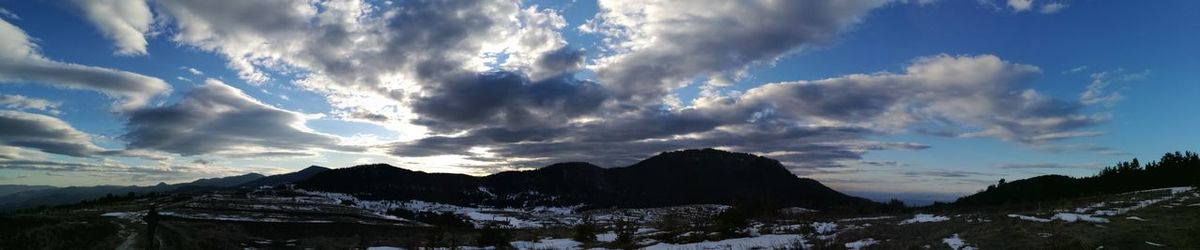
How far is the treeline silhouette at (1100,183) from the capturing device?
54500 mm

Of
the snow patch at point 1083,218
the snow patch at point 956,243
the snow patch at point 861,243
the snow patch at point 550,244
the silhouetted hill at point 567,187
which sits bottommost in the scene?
the snow patch at point 550,244

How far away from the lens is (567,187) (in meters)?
186

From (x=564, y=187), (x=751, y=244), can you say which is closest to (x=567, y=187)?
(x=564, y=187)

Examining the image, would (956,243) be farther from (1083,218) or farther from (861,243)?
(1083,218)

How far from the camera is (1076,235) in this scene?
1712cm

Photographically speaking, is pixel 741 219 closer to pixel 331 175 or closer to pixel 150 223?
pixel 150 223

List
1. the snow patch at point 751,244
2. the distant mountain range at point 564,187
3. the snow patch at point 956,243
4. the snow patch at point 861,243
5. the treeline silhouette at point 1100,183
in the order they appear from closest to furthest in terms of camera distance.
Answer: the snow patch at point 956,243
the snow patch at point 861,243
the snow patch at point 751,244
the treeline silhouette at point 1100,183
the distant mountain range at point 564,187

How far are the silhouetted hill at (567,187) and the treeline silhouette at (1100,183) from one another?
56.6 metres

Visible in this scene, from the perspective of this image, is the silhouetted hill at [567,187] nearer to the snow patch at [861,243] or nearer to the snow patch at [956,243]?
the snow patch at [861,243]

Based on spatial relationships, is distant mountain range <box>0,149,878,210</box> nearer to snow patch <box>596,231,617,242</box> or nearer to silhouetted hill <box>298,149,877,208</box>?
silhouetted hill <box>298,149,877,208</box>

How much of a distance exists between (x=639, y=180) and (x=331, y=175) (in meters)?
97.8

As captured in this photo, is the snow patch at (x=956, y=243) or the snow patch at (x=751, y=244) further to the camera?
the snow patch at (x=751, y=244)

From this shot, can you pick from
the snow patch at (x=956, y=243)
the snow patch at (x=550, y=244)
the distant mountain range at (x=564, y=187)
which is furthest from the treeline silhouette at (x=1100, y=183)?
the distant mountain range at (x=564, y=187)

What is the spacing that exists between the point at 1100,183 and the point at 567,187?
13557cm
